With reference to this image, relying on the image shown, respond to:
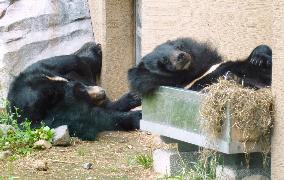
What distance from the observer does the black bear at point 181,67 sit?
193 inches

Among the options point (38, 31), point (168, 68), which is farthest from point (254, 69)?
point (38, 31)

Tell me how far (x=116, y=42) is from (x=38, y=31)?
1061mm

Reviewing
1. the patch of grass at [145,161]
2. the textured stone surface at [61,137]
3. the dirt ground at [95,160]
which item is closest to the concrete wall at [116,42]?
the dirt ground at [95,160]

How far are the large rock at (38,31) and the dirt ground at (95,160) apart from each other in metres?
1.84

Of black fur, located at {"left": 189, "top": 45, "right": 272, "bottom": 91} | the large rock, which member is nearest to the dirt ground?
black fur, located at {"left": 189, "top": 45, "right": 272, "bottom": 91}

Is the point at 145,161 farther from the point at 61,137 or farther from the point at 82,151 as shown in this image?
the point at 61,137

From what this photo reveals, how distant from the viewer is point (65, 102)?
23.6 ft

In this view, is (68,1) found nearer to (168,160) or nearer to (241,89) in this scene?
(168,160)

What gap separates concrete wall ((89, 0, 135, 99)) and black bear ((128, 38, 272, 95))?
9.74ft

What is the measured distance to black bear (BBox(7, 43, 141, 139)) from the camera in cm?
710

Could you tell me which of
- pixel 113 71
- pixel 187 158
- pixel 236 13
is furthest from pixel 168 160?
pixel 113 71

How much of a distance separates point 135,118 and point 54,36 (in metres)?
1.93

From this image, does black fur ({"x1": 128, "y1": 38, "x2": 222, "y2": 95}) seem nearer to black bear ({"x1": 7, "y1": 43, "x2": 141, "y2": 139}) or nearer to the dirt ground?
the dirt ground

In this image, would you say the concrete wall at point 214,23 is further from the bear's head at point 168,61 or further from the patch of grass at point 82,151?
the patch of grass at point 82,151
